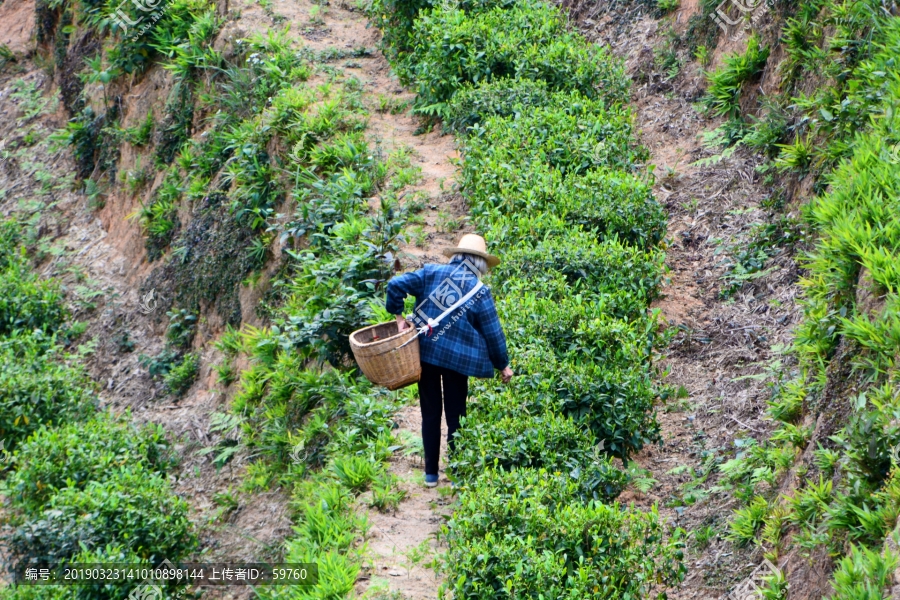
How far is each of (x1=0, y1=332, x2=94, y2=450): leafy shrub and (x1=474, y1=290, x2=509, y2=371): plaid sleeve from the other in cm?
592

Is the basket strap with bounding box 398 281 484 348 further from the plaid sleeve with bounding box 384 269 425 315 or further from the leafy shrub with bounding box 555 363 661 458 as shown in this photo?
the leafy shrub with bounding box 555 363 661 458

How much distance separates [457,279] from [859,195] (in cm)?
263

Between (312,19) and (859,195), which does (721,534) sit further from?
(312,19)

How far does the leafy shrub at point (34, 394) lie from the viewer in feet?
32.7

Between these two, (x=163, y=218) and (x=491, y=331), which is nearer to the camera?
(x=491, y=331)

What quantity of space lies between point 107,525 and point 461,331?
3.48 m

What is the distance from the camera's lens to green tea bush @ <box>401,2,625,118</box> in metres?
10.5

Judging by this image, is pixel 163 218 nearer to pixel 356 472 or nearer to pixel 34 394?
pixel 34 394

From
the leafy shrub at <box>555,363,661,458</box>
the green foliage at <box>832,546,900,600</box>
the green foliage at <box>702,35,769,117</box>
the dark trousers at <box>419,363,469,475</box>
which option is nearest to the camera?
the green foliage at <box>832,546,900,600</box>

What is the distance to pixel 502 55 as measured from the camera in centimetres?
1069

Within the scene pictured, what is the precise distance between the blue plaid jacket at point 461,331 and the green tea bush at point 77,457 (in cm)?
388

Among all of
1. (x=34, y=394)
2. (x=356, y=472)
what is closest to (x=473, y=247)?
(x=356, y=472)

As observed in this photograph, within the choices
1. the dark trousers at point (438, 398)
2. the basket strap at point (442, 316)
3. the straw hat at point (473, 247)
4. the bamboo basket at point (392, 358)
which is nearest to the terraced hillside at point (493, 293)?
the dark trousers at point (438, 398)

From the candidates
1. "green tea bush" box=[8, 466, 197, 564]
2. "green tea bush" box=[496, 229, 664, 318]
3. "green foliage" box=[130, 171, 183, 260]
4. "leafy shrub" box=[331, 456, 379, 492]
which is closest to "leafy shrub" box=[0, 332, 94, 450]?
"green foliage" box=[130, 171, 183, 260]
